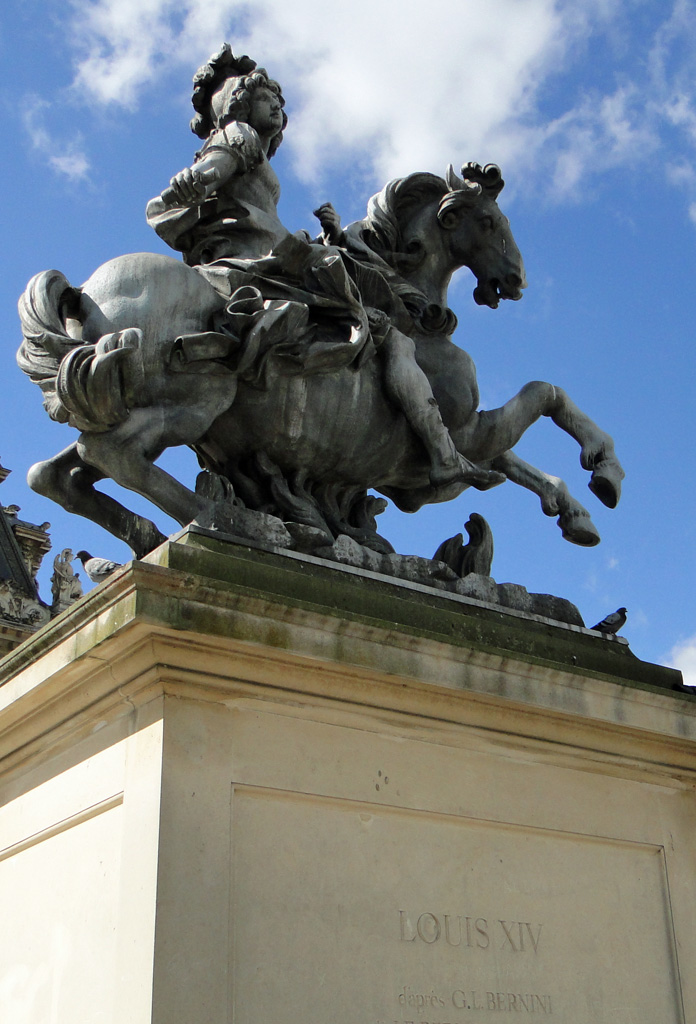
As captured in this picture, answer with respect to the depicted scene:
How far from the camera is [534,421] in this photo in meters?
6.49

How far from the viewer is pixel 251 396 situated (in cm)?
545

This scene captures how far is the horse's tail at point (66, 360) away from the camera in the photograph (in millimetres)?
4898

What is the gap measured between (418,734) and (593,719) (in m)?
0.89

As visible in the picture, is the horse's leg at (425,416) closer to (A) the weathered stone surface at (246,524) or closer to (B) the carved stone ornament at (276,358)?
(B) the carved stone ornament at (276,358)

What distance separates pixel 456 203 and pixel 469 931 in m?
3.92

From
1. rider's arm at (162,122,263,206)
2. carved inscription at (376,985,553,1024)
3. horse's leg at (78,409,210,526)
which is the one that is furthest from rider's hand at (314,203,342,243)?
carved inscription at (376,985,553,1024)

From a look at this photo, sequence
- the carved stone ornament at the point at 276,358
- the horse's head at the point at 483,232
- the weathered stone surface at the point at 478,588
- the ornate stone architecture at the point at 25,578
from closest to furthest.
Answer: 1. the carved stone ornament at the point at 276,358
2. the weathered stone surface at the point at 478,588
3. the horse's head at the point at 483,232
4. the ornate stone architecture at the point at 25,578

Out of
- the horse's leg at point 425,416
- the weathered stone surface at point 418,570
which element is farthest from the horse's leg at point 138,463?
the horse's leg at point 425,416

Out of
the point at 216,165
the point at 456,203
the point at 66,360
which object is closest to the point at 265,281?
the point at 216,165

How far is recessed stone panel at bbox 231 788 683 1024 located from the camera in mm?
4113

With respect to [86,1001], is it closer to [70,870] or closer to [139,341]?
[70,870]

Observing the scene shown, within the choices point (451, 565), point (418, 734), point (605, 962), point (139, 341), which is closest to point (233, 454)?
point (139, 341)

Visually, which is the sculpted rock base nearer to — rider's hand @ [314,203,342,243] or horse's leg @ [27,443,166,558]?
horse's leg @ [27,443,166,558]

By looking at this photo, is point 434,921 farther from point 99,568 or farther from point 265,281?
point 265,281
